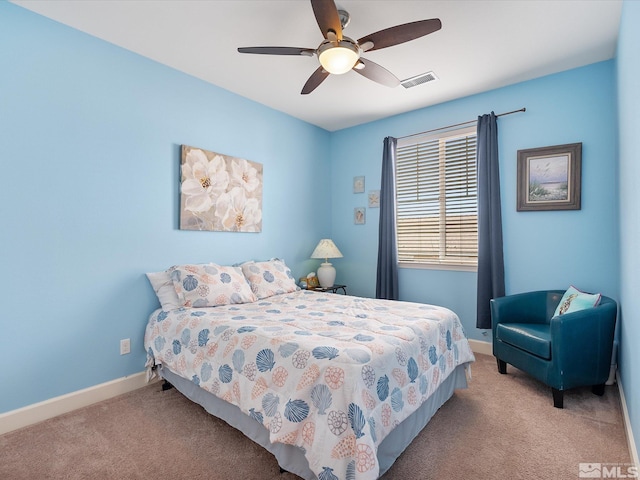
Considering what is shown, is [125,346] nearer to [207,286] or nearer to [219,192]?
[207,286]

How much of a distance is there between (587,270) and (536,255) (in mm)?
407

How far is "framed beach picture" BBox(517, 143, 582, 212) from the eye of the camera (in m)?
3.00

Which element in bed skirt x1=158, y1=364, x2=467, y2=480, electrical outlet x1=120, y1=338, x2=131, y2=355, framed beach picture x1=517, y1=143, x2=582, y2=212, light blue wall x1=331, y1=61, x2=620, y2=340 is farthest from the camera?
framed beach picture x1=517, y1=143, x2=582, y2=212

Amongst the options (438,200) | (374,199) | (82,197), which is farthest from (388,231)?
(82,197)

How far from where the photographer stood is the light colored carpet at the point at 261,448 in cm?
173

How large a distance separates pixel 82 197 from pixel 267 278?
1659mm

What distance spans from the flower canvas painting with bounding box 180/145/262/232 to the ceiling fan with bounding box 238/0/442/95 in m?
1.30

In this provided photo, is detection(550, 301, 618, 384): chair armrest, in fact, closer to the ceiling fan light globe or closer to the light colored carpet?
the light colored carpet

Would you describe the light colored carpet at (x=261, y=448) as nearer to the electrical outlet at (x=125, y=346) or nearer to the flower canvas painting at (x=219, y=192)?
the electrical outlet at (x=125, y=346)

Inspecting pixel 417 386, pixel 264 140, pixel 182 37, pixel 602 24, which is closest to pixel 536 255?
pixel 602 24

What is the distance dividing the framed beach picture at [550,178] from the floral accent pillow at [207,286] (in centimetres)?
284

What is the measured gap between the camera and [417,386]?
1.87m

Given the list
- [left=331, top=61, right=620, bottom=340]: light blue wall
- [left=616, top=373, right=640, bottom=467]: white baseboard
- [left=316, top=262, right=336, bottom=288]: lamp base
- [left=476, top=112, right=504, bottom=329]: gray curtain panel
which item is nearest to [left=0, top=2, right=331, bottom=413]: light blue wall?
[left=316, top=262, right=336, bottom=288]: lamp base

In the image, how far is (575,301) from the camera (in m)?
2.62
